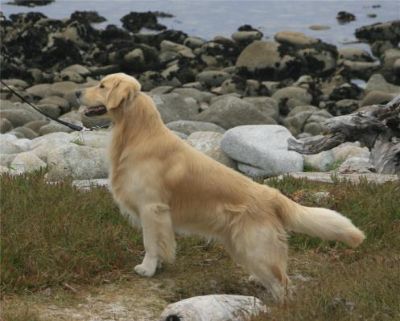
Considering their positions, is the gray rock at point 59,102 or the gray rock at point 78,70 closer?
the gray rock at point 59,102

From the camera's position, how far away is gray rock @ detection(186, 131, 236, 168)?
1334 cm

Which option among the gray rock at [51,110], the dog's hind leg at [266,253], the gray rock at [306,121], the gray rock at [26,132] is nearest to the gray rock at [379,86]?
the gray rock at [306,121]

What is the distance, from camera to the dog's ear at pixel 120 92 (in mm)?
6984

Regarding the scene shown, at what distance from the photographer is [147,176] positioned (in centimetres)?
697

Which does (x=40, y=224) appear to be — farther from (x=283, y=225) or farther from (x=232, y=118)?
(x=232, y=118)

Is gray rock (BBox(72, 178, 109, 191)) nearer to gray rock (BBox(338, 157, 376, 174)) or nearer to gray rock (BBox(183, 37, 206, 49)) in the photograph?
gray rock (BBox(338, 157, 376, 174))

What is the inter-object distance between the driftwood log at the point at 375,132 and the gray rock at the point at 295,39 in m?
21.6

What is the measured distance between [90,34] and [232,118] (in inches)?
586

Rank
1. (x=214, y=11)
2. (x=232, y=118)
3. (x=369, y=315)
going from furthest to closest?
(x=214, y=11), (x=232, y=118), (x=369, y=315)

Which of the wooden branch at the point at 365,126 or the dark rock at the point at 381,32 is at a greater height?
the wooden branch at the point at 365,126

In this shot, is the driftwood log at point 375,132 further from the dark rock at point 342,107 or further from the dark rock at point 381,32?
the dark rock at point 381,32

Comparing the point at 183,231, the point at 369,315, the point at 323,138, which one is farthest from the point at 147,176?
the point at 323,138

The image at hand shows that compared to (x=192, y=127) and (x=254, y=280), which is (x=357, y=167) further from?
(x=192, y=127)

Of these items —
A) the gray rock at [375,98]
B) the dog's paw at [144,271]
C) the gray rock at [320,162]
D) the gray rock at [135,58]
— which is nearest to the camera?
the dog's paw at [144,271]
